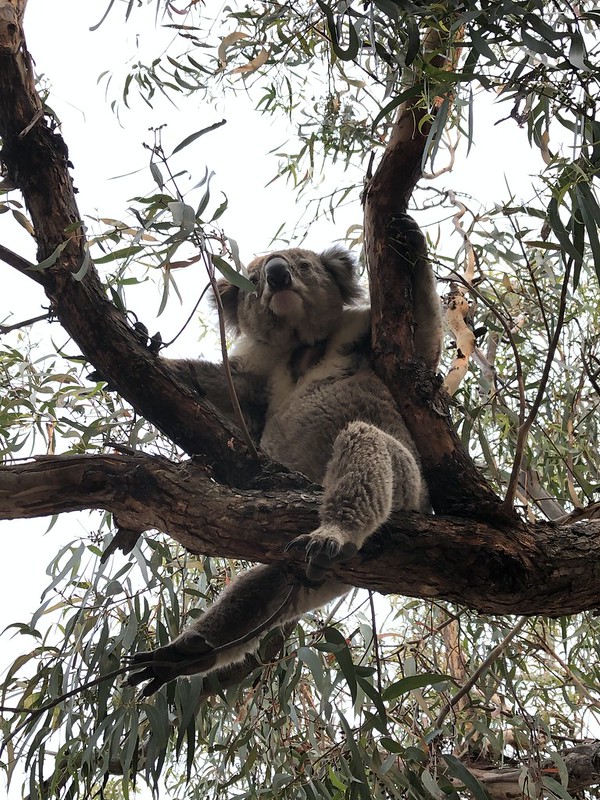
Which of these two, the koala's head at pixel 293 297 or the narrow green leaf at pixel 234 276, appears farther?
the koala's head at pixel 293 297

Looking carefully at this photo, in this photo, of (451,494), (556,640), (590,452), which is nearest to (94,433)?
(451,494)

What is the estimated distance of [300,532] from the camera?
2.04 meters

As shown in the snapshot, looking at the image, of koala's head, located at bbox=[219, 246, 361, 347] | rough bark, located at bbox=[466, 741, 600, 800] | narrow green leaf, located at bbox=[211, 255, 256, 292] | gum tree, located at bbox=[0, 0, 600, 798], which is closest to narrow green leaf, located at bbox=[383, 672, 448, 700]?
gum tree, located at bbox=[0, 0, 600, 798]

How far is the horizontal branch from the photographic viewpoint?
1.96 m

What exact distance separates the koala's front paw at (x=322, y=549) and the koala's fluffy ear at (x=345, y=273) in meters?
1.57

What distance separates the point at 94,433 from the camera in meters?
2.66

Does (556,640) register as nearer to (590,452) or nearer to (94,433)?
(590,452)

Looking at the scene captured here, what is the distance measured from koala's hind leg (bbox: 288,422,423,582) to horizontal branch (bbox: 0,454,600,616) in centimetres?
6

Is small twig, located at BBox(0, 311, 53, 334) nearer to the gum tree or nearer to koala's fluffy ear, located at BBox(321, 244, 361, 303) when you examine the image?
the gum tree

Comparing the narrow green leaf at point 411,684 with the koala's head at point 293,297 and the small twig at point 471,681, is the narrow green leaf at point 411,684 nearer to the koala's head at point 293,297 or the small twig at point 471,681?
the small twig at point 471,681

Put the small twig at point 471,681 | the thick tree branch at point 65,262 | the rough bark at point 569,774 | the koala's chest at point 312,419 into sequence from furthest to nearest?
the koala's chest at point 312,419 → the rough bark at point 569,774 → the small twig at point 471,681 → the thick tree branch at point 65,262

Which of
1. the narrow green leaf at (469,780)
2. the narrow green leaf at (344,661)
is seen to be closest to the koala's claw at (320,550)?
the narrow green leaf at (344,661)

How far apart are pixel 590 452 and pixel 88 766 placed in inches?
89.6

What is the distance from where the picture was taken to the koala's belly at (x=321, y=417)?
106 inches
